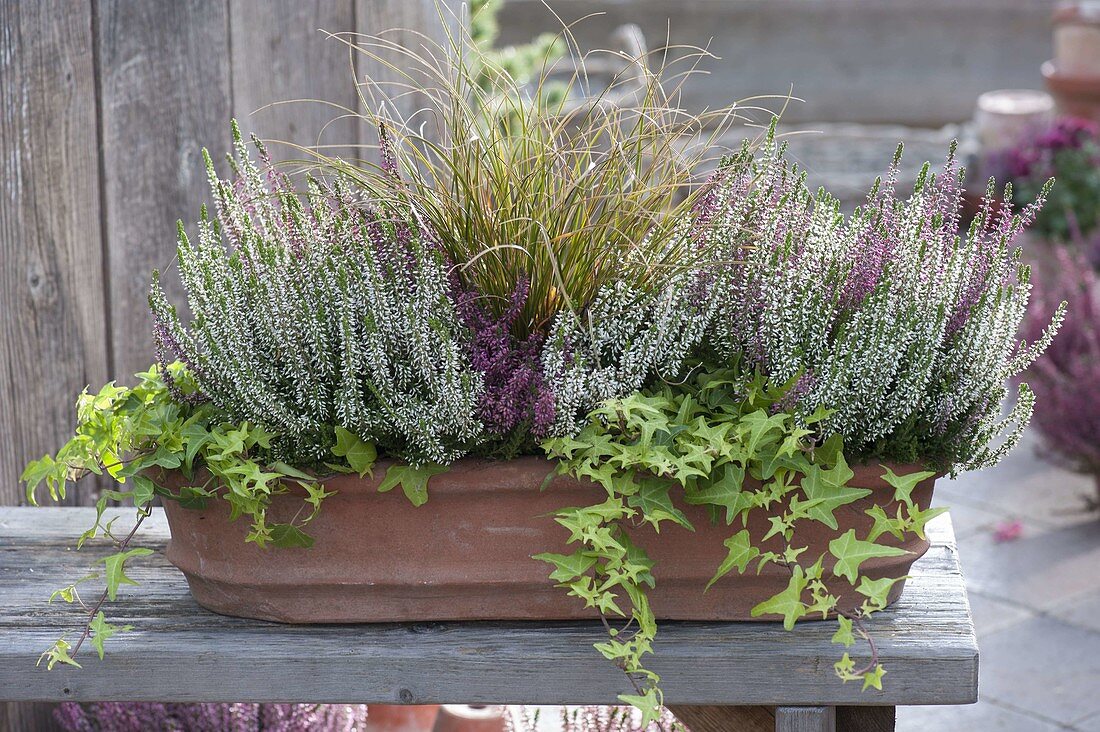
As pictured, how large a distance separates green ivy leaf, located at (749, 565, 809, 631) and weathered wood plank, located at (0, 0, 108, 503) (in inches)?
55.2

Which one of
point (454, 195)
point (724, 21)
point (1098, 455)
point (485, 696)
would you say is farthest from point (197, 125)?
point (724, 21)

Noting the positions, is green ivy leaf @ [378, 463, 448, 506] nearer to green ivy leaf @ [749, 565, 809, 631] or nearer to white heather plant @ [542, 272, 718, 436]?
white heather plant @ [542, 272, 718, 436]

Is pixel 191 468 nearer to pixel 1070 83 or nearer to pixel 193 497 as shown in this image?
pixel 193 497

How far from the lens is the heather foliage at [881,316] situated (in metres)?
1.22

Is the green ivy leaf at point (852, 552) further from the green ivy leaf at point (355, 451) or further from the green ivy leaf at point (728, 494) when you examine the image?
the green ivy leaf at point (355, 451)

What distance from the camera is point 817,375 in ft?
4.04

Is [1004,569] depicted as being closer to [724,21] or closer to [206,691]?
[206,691]

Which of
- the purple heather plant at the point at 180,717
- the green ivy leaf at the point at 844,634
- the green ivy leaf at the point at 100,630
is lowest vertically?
the purple heather plant at the point at 180,717

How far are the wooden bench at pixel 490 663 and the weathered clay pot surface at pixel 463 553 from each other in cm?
3

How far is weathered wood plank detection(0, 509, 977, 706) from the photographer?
123cm

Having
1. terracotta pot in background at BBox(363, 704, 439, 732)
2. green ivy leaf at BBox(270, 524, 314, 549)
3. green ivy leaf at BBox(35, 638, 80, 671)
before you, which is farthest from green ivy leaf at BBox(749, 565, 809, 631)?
terracotta pot in background at BBox(363, 704, 439, 732)

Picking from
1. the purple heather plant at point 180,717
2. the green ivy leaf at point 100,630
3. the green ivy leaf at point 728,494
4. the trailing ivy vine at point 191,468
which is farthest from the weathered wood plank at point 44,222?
the green ivy leaf at point 728,494

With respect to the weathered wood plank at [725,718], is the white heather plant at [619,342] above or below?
above

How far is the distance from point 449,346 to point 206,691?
1.58ft
